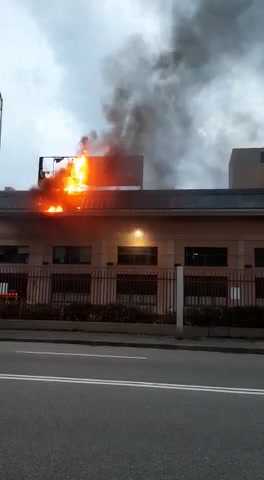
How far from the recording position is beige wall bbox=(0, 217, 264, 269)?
25.4m

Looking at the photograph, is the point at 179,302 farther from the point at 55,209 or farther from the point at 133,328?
the point at 55,209

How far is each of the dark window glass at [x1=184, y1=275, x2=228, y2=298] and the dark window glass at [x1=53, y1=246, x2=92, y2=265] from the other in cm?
1014

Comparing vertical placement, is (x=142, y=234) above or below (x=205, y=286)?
above

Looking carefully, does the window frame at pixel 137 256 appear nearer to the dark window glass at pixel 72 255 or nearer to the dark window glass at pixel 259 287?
the dark window glass at pixel 72 255

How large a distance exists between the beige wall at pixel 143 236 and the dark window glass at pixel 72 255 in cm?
28

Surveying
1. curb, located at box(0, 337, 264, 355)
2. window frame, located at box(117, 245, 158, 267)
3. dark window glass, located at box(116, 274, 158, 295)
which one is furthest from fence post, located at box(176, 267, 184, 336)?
window frame, located at box(117, 245, 158, 267)

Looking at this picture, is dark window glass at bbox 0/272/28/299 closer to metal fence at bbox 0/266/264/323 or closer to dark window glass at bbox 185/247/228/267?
metal fence at bbox 0/266/264/323

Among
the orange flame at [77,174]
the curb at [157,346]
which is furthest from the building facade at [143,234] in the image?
the curb at [157,346]

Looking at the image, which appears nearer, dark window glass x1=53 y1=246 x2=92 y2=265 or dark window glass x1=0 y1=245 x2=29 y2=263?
dark window glass x1=53 y1=246 x2=92 y2=265

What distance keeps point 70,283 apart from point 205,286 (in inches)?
197

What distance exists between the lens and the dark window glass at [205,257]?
25.7 meters

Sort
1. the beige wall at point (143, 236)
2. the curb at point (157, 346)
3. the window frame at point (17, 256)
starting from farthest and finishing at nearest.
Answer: the window frame at point (17, 256) → the beige wall at point (143, 236) → the curb at point (157, 346)

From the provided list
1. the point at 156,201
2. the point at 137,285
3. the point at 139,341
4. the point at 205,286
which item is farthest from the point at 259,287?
the point at 156,201

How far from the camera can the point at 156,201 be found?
90.7ft
